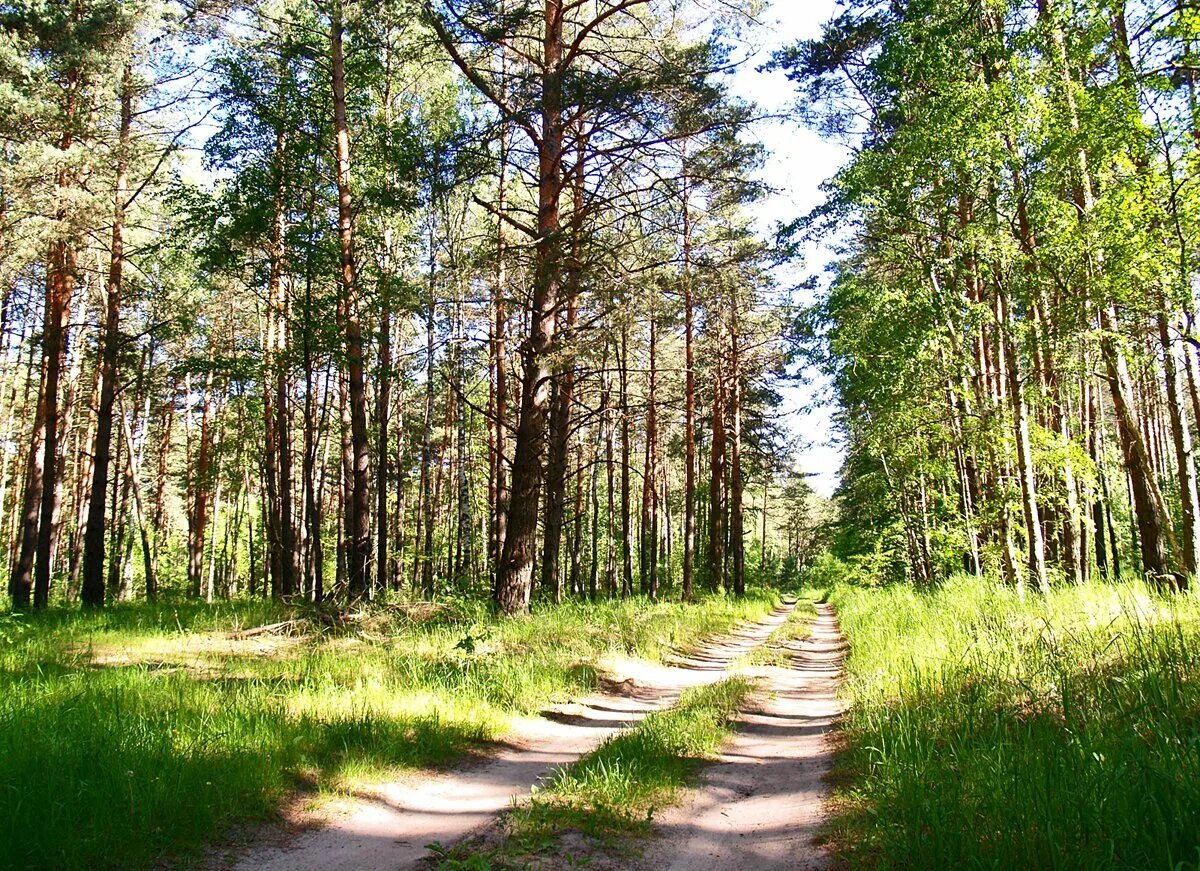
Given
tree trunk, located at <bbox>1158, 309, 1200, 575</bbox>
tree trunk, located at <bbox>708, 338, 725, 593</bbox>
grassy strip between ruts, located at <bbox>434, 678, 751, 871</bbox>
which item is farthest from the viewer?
tree trunk, located at <bbox>708, 338, 725, 593</bbox>

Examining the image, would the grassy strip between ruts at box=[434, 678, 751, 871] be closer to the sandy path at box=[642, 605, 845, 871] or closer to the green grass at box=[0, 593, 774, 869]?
the sandy path at box=[642, 605, 845, 871]

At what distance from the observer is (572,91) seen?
965 centimetres

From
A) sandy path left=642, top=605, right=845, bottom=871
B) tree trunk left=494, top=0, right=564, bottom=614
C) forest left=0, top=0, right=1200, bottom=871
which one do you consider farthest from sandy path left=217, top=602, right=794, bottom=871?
tree trunk left=494, top=0, right=564, bottom=614

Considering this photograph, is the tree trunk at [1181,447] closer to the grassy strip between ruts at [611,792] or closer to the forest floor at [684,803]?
the forest floor at [684,803]

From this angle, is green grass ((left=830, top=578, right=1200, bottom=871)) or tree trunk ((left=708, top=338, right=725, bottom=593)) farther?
tree trunk ((left=708, top=338, right=725, bottom=593))

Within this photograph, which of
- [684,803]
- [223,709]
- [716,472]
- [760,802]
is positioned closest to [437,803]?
[684,803]

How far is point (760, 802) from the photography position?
4281 mm

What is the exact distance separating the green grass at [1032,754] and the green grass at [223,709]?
329 cm

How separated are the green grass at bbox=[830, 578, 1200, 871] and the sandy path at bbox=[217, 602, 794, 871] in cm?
218

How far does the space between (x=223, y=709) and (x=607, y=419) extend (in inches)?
343

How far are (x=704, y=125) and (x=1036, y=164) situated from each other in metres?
4.83

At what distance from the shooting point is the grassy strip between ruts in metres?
3.30

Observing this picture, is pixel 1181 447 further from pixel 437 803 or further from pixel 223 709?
pixel 223 709

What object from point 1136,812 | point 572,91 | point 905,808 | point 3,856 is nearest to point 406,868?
point 3,856
